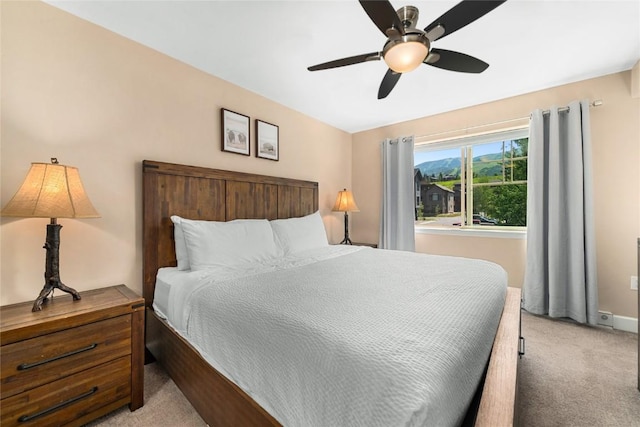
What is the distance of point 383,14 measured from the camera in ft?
4.40

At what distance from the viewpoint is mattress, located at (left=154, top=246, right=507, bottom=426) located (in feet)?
2.41

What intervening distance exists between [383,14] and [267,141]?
6.33 feet

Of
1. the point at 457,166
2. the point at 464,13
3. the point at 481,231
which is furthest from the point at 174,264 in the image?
the point at 457,166

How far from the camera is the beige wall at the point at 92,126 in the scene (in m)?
1.55

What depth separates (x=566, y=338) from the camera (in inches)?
92.5

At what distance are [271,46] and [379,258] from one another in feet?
6.48

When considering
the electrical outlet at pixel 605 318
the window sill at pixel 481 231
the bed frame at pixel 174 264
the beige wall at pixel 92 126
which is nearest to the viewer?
the bed frame at pixel 174 264

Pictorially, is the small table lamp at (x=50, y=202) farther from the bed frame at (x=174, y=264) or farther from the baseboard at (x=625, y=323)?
the baseboard at (x=625, y=323)

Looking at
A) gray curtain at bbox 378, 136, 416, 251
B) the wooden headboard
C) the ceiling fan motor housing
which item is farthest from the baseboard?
the wooden headboard

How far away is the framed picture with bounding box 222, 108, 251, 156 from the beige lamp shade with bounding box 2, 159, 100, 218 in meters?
1.31

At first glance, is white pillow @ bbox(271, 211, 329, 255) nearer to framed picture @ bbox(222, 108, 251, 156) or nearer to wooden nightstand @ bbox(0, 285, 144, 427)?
framed picture @ bbox(222, 108, 251, 156)

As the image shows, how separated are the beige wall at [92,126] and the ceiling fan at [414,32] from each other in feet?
4.50

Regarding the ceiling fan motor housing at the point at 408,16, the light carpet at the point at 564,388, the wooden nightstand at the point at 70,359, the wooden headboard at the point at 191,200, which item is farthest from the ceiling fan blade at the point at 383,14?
the light carpet at the point at 564,388

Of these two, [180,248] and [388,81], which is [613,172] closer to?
[388,81]
